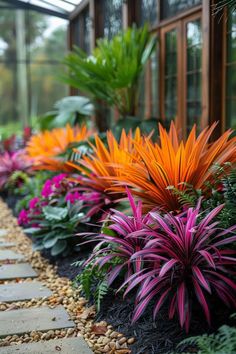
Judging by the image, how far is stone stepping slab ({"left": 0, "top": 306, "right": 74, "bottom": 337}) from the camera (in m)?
2.30

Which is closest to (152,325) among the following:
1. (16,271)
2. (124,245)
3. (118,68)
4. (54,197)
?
(124,245)

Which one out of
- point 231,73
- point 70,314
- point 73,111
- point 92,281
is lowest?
point 70,314

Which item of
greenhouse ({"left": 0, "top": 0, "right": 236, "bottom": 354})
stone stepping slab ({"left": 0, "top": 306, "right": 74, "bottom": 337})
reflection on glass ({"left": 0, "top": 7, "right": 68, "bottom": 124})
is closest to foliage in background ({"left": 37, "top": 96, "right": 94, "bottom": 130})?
greenhouse ({"left": 0, "top": 0, "right": 236, "bottom": 354})

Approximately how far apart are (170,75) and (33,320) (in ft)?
11.2

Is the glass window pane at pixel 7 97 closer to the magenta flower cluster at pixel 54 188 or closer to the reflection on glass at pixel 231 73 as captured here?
the magenta flower cluster at pixel 54 188

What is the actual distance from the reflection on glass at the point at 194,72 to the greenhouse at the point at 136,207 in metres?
0.02

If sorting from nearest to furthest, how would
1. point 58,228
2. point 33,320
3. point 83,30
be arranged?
point 33,320
point 58,228
point 83,30

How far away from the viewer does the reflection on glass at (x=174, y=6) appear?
4.39 meters

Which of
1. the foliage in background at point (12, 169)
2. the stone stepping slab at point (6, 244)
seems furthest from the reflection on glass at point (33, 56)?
the stone stepping slab at point (6, 244)

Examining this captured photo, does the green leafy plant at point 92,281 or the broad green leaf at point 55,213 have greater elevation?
the broad green leaf at point 55,213

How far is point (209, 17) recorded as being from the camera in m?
3.73

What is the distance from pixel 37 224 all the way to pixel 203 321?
6.96 feet

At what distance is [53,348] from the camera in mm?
2096

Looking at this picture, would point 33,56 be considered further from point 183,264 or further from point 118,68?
point 183,264
